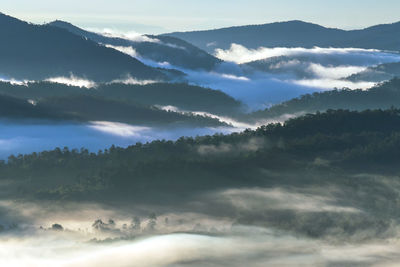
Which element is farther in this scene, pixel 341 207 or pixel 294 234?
pixel 341 207

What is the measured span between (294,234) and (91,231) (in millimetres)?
45548

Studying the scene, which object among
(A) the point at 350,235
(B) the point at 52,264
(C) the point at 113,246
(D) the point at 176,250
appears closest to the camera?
(B) the point at 52,264

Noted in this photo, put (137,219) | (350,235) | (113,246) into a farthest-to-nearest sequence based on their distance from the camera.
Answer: (137,219), (350,235), (113,246)

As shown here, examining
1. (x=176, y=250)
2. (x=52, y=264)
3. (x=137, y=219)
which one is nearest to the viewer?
(x=52, y=264)

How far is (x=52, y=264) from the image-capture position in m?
113

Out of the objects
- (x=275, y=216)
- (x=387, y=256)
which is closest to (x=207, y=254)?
(x=387, y=256)

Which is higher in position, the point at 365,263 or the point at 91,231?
the point at 91,231

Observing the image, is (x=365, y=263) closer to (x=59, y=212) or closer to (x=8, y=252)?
(x=8, y=252)

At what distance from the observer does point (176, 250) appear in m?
124

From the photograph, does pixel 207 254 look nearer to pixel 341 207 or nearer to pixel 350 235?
pixel 350 235

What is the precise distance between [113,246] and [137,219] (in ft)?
113

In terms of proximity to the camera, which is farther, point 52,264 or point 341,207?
point 341,207

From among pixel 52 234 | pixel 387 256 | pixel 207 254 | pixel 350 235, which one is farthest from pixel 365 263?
pixel 52 234

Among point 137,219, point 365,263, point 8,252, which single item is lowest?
point 365,263
